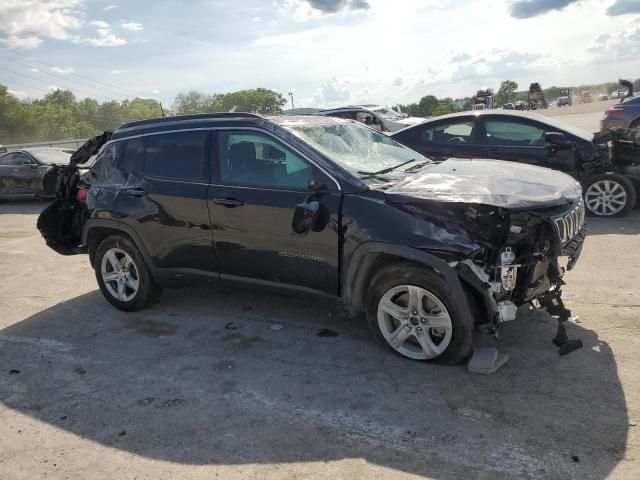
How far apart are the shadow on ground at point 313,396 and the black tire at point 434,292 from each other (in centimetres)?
17

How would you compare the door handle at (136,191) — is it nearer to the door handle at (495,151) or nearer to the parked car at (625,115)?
the door handle at (495,151)

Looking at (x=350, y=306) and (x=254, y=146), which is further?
(x=254, y=146)

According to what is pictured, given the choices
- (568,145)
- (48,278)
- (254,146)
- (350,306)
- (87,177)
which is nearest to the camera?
(350,306)

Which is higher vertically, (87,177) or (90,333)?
(87,177)

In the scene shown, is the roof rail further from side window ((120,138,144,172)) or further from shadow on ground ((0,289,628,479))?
shadow on ground ((0,289,628,479))

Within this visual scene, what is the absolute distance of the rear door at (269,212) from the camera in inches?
159

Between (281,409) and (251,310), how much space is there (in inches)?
72.7

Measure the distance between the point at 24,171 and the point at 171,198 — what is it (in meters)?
10.6

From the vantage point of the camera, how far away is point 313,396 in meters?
3.59

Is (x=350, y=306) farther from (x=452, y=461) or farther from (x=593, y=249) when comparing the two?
(x=593, y=249)

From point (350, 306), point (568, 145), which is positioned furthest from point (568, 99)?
point (350, 306)

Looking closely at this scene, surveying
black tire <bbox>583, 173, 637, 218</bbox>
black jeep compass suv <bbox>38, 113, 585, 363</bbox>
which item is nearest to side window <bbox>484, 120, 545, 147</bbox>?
black tire <bbox>583, 173, 637, 218</bbox>

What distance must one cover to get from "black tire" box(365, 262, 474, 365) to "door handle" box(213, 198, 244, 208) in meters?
1.32

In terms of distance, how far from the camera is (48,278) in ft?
22.7
